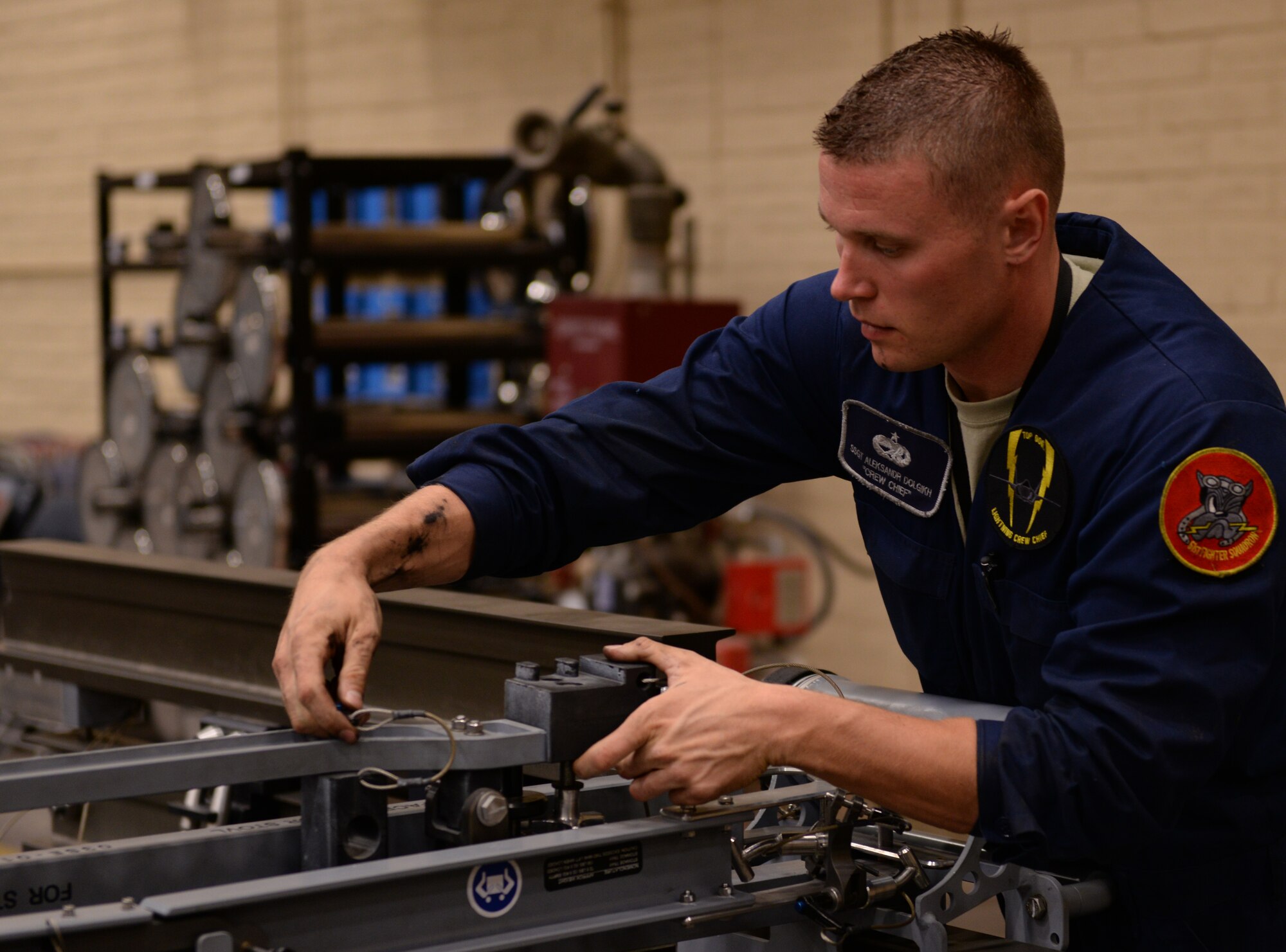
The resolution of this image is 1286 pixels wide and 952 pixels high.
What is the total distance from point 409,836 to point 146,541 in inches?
162

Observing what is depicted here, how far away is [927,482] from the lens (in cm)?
147

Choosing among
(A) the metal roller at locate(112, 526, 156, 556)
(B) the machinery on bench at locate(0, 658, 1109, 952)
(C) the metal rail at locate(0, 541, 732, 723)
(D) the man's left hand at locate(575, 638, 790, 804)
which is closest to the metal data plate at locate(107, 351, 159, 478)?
(A) the metal roller at locate(112, 526, 156, 556)

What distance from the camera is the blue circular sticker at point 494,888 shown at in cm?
108

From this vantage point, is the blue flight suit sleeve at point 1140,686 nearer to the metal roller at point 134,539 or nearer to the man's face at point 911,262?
the man's face at point 911,262

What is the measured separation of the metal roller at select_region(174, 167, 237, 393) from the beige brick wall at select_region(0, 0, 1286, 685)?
1317 millimetres

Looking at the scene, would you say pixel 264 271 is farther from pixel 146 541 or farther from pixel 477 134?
pixel 477 134

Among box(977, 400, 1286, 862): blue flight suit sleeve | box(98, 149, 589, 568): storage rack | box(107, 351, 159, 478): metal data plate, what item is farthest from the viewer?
box(107, 351, 159, 478): metal data plate

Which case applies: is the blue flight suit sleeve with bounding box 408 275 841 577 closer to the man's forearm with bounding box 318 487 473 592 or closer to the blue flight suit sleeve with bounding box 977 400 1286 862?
the man's forearm with bounding box 318 487 473 592

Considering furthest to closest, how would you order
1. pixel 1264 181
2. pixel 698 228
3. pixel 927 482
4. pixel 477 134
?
pixel 477 134
pixel 698 228
pixel 1264 181
pixel 927 482

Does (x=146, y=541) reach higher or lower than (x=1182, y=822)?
lower

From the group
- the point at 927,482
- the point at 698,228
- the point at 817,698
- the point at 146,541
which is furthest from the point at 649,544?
the point at 817,698

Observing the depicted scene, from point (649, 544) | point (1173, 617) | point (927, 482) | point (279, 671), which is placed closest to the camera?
point (1173, 617)

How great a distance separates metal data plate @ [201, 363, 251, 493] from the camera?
4508mm

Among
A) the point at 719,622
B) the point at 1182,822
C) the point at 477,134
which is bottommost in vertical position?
the point at 719,622
